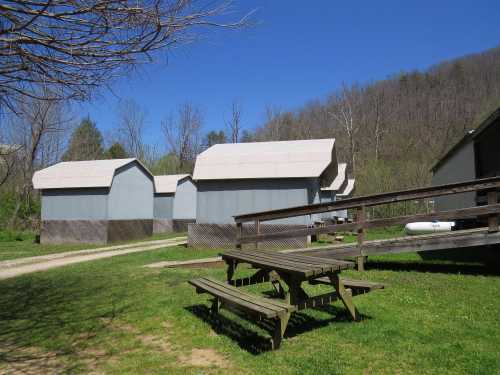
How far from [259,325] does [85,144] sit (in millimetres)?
42895

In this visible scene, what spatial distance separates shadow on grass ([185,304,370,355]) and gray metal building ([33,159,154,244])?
14.6 metres

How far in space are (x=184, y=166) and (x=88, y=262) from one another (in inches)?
1416

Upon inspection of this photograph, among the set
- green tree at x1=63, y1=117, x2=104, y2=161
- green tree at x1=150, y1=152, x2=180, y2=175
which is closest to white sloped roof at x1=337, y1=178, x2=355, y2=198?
green tree at x1=150, y1=152, x2=180, y2=175

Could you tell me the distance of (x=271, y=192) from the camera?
14812mm

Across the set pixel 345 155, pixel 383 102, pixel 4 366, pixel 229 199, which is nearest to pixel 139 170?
pixel 229 199

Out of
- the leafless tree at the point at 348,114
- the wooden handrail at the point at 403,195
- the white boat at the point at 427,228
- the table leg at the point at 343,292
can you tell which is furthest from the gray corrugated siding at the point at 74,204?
the leafless tree at the point at 348,114

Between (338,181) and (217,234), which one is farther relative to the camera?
(338,181)

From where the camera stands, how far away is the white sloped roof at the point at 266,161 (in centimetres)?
1448

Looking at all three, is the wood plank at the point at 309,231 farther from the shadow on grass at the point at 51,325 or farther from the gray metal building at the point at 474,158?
the gray metal building at the point at 474,158

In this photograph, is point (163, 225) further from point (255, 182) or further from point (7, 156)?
point (7, 156)

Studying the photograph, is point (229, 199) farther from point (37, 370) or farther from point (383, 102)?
point (383, 102)

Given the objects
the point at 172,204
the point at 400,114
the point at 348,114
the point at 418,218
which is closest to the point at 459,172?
the point at 418,218

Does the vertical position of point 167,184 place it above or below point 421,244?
above

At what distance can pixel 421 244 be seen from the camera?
7.86 metres
